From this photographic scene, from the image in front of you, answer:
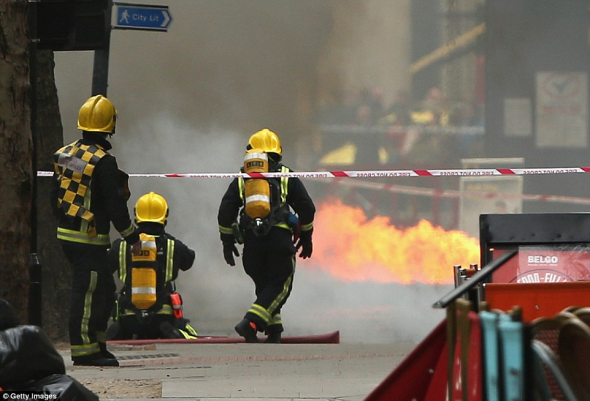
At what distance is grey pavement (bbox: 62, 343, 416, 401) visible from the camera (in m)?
6.72

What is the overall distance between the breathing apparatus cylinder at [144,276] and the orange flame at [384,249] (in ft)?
20.5

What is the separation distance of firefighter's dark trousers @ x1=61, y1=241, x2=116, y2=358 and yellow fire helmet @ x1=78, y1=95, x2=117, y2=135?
2.49 feet

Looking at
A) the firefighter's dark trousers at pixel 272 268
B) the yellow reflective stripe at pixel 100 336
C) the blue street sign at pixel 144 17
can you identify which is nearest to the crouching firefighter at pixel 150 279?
the firefighter's dark trousers at pixel 272 268

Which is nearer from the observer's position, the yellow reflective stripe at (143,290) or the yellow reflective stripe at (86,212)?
the yellow reflective stripe at (86,212)

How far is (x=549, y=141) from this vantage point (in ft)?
59.4

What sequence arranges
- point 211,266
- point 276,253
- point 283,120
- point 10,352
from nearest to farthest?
point 10,352 < point 276,253 < point 211,266 < point 283,120

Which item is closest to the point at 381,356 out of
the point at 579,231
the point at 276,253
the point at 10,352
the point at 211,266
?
the point at 276,253

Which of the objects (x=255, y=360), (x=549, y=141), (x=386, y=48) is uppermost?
(x=386, y=48)

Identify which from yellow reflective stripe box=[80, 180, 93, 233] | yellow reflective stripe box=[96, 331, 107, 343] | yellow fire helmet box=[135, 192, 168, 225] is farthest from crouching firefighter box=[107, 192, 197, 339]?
yellow reflective stripe box=[80, 180, 93, 233]

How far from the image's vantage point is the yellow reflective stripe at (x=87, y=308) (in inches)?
315

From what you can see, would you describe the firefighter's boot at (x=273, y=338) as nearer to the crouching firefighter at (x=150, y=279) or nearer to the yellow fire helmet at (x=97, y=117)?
the crouching firefighter at (x=150, y=279)

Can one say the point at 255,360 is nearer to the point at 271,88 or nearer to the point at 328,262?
the point at 328,262

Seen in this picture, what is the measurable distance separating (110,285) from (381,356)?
6.43ft

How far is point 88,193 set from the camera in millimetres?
8039
